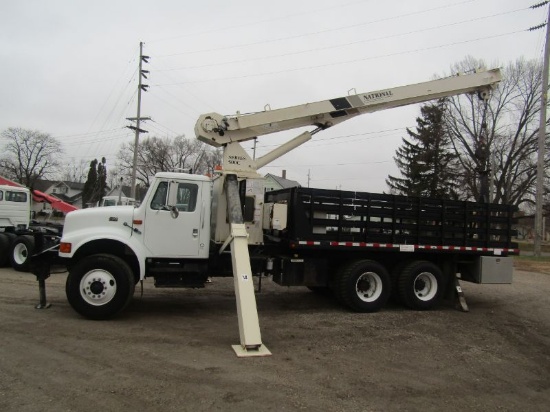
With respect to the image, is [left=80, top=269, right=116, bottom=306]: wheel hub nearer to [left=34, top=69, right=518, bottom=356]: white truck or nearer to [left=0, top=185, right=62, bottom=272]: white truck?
[left=34, top=69, right=518, bottom=356]: white truck

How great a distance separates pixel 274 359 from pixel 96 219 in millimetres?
4079

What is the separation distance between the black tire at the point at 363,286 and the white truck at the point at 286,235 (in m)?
0.02

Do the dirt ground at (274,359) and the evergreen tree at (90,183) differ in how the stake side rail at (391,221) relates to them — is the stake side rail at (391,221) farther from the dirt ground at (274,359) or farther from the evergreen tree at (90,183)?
the evergreen tree at (90,183)

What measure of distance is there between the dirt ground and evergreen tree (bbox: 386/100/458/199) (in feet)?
115

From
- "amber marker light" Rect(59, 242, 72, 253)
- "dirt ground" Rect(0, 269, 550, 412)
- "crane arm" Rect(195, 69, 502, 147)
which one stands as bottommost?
"dirt ground" Rect(0, 269, 550, 412)

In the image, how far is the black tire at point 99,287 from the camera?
7.50 meters

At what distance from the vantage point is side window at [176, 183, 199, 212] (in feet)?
26.9

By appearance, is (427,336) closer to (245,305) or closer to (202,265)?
(245,305)

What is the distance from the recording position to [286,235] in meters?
8.85

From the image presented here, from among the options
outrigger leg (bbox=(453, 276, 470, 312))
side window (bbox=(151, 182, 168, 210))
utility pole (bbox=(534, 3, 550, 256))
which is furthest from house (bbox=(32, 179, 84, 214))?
outrigger leg (bbox=(453, 276, 470, 312))

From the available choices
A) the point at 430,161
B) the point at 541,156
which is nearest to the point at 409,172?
the point at 430,161

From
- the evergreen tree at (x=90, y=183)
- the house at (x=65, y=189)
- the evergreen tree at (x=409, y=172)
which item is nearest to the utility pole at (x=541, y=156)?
the evergreen tree at (x=409, y=172)

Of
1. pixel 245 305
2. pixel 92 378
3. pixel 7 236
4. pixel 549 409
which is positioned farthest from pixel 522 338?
pixel 7 236

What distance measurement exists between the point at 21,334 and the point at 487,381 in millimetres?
6367
